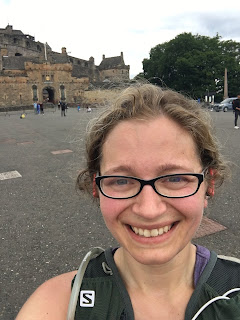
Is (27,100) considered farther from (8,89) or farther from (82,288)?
(82,288)

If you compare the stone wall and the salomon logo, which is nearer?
the salomon logo

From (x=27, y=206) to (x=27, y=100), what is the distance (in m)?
58.7

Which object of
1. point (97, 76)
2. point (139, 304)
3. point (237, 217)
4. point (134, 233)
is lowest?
point (237, 217)

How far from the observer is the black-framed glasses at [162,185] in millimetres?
1156

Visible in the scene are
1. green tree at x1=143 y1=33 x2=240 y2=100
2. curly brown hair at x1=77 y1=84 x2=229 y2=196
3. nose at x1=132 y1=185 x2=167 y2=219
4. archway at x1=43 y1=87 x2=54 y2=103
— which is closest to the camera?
nose at x1=132 y1=185 x2=167 y2=219

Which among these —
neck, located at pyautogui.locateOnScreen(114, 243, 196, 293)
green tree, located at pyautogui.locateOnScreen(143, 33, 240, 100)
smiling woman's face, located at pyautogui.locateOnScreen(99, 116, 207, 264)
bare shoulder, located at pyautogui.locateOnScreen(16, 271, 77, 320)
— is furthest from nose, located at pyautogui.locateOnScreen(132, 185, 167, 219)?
green tree, located at pyautogui.locateOnScreen(143, 33, 240, 100)

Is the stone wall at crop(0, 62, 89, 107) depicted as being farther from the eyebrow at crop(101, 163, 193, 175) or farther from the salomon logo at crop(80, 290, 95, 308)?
the salomon logo at crop(80, 290, 95, 308)

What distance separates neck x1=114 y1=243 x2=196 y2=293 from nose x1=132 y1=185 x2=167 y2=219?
0.28 meters

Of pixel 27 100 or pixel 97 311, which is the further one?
pixel 27 100

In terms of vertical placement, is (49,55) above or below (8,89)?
above

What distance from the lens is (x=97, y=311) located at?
113 centimetres

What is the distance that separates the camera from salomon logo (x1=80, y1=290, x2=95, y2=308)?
115 centimetres

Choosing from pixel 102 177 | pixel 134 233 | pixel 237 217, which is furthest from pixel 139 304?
pixel 237 217

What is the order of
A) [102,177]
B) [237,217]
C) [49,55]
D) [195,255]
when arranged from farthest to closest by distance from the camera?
[49,55]
[237,217]
[195,255]
[102,177]
